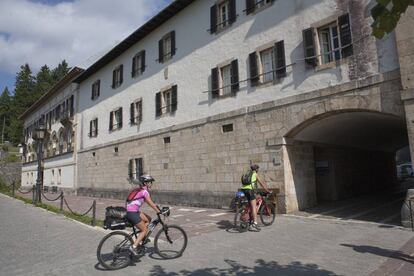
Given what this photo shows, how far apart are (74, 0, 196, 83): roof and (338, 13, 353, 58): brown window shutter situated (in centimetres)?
820

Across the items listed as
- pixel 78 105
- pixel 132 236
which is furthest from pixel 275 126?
pixel 78 105

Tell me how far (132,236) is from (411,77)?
7540mm

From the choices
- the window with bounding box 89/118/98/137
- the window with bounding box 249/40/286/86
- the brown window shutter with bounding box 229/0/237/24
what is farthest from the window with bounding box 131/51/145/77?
the window with bounding box 249/40/286/86

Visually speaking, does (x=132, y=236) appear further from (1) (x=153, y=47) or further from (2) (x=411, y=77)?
(1) (x=153, y=47)

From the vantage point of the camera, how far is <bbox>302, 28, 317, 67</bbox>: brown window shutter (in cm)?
1112

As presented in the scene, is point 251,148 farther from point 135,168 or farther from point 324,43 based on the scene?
point 135,168

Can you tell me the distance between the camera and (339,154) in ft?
51.2

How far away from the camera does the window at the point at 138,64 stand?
20219mm

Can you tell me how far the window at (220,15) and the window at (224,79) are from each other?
1.73 meters

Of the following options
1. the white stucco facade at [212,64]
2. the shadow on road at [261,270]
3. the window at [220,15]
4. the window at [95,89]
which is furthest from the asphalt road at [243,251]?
the window at [95,89]

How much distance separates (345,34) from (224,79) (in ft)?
18.0

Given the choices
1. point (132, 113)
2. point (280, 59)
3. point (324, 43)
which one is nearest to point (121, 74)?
point (132, 113)

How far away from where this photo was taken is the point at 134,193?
249 inches

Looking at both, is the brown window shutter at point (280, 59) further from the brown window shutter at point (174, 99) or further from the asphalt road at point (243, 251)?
the brown window shutter at point (174, 99)
